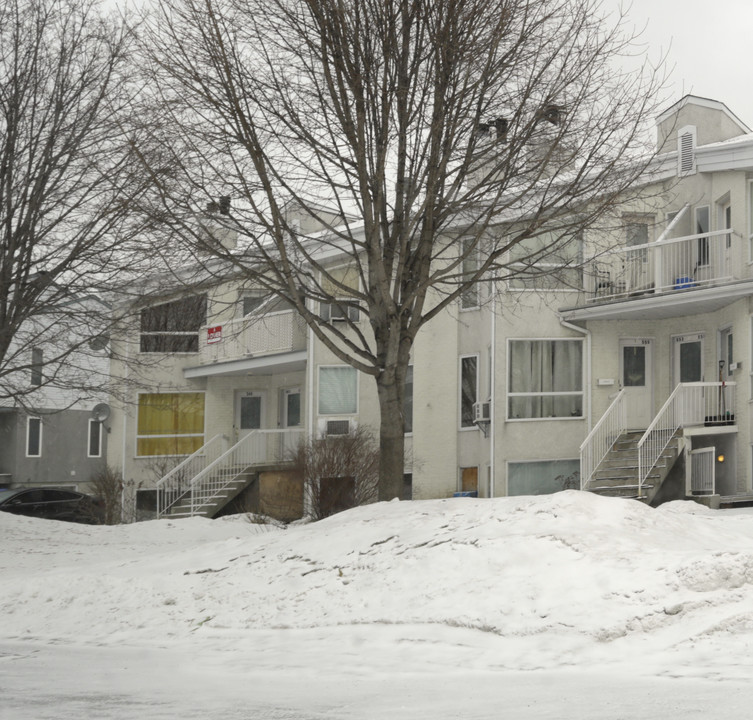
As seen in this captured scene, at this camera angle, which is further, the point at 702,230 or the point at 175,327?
the point at 175,327

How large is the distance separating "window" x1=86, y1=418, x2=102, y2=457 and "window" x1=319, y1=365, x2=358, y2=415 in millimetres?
15781

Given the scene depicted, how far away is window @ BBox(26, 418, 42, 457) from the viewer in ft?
123

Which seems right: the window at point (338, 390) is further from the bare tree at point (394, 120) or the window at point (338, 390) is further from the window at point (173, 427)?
the bare tree at point (394, 120)

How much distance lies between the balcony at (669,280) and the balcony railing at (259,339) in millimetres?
7855

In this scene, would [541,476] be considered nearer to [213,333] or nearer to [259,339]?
[259,339]

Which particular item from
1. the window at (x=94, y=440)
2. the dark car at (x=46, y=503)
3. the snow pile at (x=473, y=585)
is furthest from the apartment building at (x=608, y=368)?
the window at (x=94, y=440)

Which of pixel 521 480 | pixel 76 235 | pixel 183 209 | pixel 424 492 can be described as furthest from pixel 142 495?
pixel 183 209

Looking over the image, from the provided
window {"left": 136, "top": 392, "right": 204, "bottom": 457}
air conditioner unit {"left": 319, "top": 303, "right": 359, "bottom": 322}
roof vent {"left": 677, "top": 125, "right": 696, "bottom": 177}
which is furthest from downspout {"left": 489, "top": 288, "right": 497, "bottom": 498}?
window {"left": 136, "top": 392, "right": 204, "bottom": 457}

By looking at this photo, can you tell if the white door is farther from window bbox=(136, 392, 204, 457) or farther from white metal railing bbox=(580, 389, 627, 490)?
white metal railing bbox=(580, 389, 627, 490)

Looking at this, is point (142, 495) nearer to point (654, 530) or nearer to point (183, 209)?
point (183, 209)

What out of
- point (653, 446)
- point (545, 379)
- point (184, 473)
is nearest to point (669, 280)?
point (545, 379)

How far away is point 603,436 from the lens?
72.3 feet

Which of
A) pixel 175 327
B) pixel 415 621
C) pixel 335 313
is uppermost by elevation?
pixel 175 327

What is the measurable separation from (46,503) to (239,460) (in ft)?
18.4
